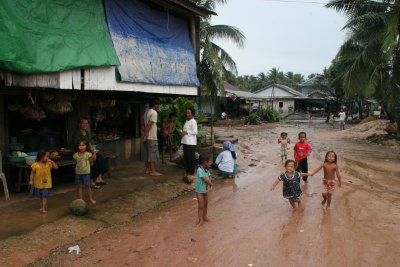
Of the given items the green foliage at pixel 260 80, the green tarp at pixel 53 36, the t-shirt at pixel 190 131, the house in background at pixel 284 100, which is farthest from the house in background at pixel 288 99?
the green tarp at pixel 53 36

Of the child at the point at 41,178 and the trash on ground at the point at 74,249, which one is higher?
the child at the point at 41,178

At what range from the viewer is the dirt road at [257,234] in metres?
5.24

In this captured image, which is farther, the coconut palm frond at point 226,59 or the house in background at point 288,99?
the house in background at point 288,99

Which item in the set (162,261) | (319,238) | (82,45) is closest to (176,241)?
(162,261)

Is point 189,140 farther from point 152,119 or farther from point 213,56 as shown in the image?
point 213,56

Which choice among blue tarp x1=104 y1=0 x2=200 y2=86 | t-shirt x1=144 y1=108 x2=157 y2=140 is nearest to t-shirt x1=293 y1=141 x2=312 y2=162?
blue tarp x1=104 y1=0 x2=200 y2=86

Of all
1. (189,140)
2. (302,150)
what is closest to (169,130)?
(189,140)

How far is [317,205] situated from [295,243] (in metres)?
2.34

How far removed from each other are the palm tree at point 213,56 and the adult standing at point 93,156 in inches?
328

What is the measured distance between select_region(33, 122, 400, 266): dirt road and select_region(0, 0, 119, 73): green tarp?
2.80 metres

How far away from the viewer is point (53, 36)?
654 cm

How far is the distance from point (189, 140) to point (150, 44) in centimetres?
253

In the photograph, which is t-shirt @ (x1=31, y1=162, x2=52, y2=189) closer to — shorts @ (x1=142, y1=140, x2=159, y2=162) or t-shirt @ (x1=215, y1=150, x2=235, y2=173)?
shorts @ (x1=142, y1=140, x2=159, y2=162)

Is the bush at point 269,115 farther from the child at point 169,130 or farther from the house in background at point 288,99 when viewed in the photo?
the child at point 169,130
